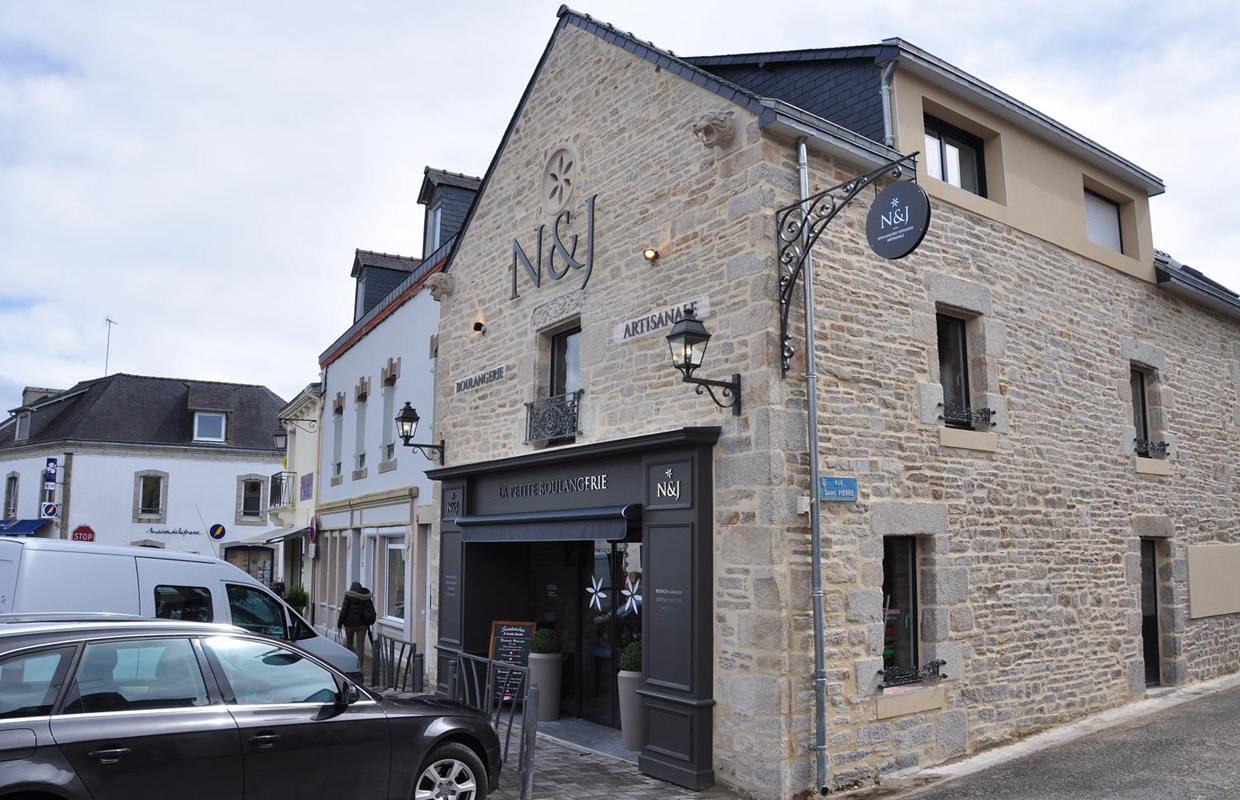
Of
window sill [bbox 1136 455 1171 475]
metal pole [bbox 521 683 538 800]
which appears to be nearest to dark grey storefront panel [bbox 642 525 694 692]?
metal pole [bbox 521 683 538 800]

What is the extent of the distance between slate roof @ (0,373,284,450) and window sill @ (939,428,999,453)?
1156 inches

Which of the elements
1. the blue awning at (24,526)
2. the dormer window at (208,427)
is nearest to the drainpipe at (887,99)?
the dormer window at (208,427)

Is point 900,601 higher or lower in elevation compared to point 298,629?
higher

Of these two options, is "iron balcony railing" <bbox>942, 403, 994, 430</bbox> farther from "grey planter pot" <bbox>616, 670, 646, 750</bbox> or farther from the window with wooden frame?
"grey planter pot" <bbox>616, 670, 646, 750</bbox>

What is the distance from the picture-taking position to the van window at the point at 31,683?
4582 mm

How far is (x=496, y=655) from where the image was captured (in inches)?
422

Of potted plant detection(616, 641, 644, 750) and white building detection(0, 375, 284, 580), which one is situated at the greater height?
white building detection(0, 375, 284, 580)

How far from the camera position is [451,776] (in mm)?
6207

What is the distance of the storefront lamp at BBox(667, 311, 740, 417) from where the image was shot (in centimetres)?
748

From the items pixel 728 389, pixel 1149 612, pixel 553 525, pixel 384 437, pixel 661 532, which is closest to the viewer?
pixel 728 389

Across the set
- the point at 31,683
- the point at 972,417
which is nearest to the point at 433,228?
the point at 972,417

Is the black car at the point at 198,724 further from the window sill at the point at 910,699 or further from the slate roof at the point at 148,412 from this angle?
the slate roof at the point at 148,412

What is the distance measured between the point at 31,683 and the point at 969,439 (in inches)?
295

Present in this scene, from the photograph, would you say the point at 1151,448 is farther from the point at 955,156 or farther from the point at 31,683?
the point at 31,683
